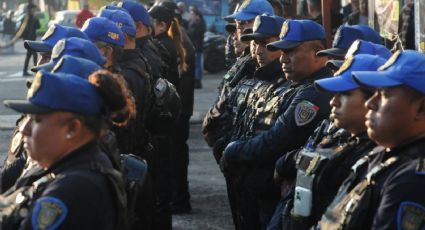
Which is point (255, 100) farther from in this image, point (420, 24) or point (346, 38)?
point (420, 24)

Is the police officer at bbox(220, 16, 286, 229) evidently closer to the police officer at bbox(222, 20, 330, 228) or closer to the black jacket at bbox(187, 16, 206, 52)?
the police officer at bbox(222, 20, 330, 228)

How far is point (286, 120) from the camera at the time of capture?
6586 millimetres

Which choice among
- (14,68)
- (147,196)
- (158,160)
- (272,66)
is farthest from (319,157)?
(14,68)

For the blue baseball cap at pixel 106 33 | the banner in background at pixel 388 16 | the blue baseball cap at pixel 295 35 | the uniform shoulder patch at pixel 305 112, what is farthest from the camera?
the banner in background at pixel 388 16

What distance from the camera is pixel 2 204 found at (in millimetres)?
4207

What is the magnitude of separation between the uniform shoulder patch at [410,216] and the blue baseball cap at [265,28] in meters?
3.80

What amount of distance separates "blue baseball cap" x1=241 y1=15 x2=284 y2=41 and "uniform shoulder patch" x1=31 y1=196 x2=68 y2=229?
3.89m

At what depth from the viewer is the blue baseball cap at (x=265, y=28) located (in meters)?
7.61

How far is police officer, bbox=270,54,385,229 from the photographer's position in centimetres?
480

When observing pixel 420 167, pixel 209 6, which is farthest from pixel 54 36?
pixel 209 6

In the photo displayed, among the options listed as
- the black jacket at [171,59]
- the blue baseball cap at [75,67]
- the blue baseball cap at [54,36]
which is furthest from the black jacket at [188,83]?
the blue baseball cap at [75,67]

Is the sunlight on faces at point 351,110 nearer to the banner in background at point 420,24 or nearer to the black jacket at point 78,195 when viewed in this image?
the black jacket at point 78,195

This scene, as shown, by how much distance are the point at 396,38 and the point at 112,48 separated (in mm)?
4588

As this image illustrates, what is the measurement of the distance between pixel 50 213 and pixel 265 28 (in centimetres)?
401
